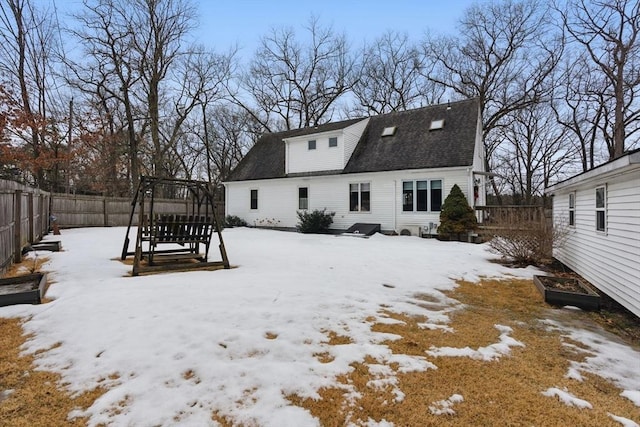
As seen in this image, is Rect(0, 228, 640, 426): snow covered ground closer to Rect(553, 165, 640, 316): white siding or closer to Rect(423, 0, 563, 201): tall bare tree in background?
Rect(553, 165, 640, 316): white siding

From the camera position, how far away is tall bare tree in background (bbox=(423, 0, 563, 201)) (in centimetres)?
2031

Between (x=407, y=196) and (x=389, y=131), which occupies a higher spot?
(x=389, y=131)

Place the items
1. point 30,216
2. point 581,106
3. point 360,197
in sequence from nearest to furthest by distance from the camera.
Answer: point 30,216 < point 360,197 < point 581,106

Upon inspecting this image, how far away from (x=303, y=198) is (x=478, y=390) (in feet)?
50.0

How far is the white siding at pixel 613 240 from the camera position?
468 cm

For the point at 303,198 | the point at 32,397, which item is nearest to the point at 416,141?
the point at 303,198

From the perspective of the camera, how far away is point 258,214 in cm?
1898

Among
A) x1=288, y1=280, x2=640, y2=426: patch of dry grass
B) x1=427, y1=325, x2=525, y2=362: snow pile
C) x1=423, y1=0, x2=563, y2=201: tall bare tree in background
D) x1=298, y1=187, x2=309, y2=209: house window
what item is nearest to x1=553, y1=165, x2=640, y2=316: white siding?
x1=288, y1=280, x2=640, y2=426: patch of dry grass

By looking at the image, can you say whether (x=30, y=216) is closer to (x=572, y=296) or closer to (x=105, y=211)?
(x=105, y=211)

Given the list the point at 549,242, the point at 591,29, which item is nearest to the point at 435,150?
the point at 549,242

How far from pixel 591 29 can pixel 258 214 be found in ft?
68.4

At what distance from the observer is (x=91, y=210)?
1744cm

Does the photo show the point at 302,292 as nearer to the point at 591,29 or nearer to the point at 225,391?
the point at 225,391

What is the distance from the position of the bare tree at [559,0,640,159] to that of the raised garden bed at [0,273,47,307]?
2492 centimetres
